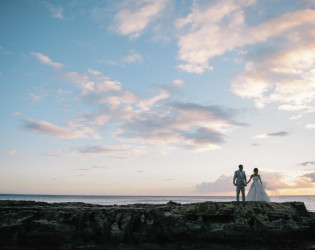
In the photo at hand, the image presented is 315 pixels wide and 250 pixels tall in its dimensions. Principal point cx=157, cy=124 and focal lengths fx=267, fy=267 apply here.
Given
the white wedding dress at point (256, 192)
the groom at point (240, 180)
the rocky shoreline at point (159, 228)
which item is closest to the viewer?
the rocky shoreline at point (159, 228)

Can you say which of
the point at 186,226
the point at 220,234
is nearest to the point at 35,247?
the point at 186,226

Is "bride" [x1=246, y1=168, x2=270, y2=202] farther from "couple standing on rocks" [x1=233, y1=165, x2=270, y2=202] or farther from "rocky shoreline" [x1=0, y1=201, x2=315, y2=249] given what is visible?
"rocky shoreline" [x1=0, y1=201, x2=315, y2=249]

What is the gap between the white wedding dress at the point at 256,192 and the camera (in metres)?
15.0

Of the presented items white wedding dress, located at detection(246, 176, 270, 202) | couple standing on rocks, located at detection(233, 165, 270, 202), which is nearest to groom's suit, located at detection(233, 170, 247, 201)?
couple standing on rocks, located at detection(233, 165, 270, 202)

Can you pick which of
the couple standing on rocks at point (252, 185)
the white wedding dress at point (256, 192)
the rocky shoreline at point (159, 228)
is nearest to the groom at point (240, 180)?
the couple standing on rocks at point (252, 185)

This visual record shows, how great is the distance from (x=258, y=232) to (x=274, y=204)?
74.8 inches

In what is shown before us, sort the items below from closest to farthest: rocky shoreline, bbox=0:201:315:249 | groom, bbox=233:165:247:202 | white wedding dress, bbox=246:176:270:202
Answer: rocky shoreline, bbox=0:201:315:249 < white wedding dress, bbox=246:176:270:202 < groom, bbox=233:165:247:202

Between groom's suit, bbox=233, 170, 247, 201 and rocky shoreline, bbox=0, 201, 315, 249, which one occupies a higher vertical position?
groom's suit, bbox=233, 170, 247, 201

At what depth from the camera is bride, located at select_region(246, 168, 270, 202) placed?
15.1 metres

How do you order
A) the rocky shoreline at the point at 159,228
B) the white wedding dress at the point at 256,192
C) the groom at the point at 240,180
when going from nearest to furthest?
1. the rocky shoreline at the point at 159,228
2. the white wedding dress at the point at 256,192
3. the groom at the point at 240,180

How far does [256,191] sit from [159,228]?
656cm

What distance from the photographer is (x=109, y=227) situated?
1200cm

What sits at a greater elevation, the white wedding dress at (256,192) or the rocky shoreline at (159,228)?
the white wedding dress at (256,192)

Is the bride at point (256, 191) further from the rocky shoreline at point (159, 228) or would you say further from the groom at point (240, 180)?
the rocky shoreline at point (159, 228)
